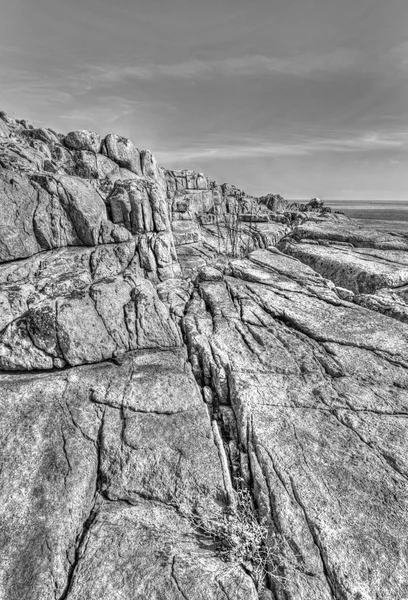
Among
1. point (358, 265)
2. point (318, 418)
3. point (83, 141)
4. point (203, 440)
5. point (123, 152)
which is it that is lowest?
point (203, 440)

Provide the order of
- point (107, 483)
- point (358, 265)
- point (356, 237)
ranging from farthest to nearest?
point (356, 237) < point (358, 265) < point (107, 483)

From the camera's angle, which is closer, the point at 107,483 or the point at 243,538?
the point at 243,538

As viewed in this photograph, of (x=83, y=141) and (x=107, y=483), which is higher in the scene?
(x=83, y=141)

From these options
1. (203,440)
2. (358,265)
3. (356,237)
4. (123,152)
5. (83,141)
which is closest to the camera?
(203,440)

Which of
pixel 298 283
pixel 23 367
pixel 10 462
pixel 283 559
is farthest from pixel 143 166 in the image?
pixel 283 559

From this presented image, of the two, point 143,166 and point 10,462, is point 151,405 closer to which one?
point 10,462

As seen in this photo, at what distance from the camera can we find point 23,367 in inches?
541

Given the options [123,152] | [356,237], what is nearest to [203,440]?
Result: [356,237]

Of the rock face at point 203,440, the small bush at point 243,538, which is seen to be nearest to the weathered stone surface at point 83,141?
the rock face at point 203,440

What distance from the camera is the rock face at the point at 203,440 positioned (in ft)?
26.8

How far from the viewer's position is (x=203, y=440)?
1139 cm

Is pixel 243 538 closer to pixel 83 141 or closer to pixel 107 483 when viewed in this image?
pixel 107 483

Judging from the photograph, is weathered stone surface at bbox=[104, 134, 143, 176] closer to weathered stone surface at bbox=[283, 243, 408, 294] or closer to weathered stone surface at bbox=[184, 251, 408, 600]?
weathered stone surface at bbox=[283, 243, 408, 294]

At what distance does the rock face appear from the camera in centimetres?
816
